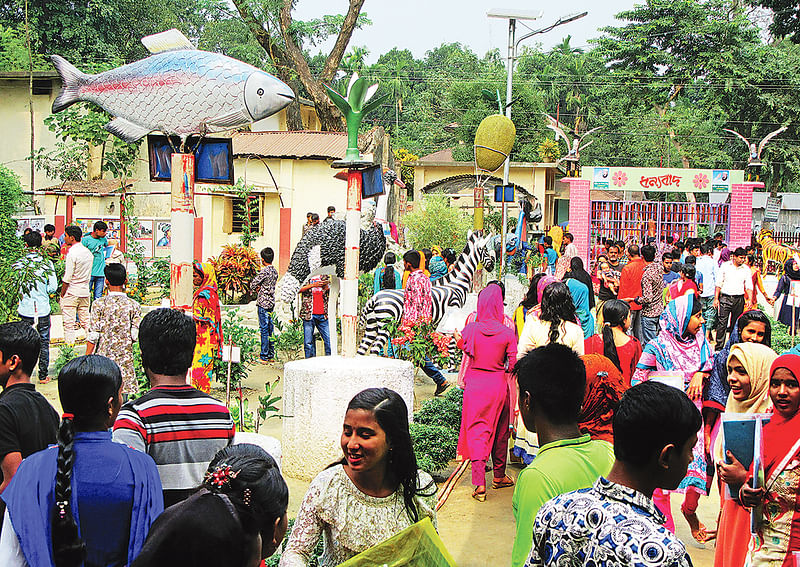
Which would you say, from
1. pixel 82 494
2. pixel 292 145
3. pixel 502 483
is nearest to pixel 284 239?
pixel 292 145

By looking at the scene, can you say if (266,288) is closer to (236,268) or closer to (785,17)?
(236,268)

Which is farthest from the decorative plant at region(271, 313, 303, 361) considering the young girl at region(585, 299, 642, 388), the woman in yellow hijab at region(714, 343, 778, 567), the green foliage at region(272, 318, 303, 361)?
the woman in yellow hijab at region(714, 343, 778, 567)

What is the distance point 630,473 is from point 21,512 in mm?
1862

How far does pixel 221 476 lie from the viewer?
2.04 m

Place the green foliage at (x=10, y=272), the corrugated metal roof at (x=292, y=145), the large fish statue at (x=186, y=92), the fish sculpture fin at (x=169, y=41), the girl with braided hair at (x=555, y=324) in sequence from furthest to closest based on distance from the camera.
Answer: the corrugated metal roof at (x=292, y=145)
the green foliage at (x=10, y=272)
the girl with braided hair at (x=555, y=324)
the fish sculpture fin at (x=169, y=41)
the large fish statue at (x=186, y=92)

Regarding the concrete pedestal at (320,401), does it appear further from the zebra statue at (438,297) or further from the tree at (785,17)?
the tree at (785,17)

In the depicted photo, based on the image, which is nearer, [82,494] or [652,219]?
[82,494]

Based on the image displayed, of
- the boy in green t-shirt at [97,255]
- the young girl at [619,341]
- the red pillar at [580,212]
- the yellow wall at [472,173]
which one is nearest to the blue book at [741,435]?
the young girl at [619,341]

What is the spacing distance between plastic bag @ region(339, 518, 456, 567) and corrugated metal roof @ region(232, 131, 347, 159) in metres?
20.8

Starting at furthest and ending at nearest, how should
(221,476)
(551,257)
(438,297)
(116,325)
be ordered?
(551,257) < (438,297) < (116,325) < (221,476)

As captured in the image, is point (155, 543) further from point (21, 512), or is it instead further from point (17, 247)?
point (17, 247)

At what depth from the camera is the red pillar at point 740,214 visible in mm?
24547

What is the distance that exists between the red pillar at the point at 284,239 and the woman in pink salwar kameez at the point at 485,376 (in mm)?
17458

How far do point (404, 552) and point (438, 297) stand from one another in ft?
24.2
